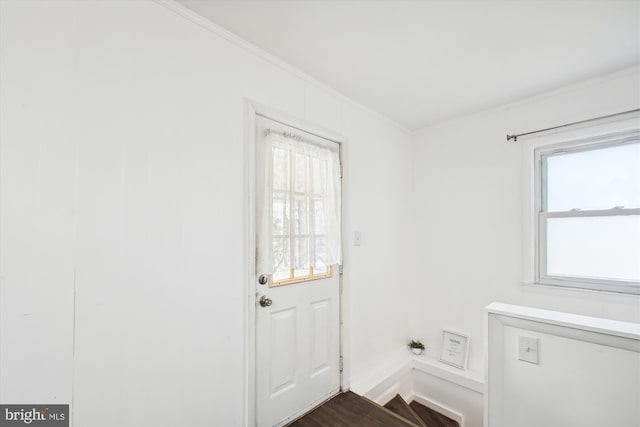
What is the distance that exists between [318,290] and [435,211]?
5.14ft

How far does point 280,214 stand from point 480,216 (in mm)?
1924

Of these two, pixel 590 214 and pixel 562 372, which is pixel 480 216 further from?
pixel 562 372

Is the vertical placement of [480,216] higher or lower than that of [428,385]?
higher

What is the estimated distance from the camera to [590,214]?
6.94ft

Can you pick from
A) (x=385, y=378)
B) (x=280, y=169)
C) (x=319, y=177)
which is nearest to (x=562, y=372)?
(x=385, y=378)

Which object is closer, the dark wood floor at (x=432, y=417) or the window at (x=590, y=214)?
the window at (x=590, y=214)

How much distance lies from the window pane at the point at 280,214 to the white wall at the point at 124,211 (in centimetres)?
25

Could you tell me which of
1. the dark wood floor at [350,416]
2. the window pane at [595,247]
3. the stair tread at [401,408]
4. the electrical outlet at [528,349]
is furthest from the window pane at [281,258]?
the window pane at [595,247]

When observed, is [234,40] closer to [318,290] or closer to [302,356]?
[318,290]

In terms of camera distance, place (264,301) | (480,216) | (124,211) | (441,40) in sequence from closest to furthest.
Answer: (124,211)
(441,40)
(264,301)
(480,216)

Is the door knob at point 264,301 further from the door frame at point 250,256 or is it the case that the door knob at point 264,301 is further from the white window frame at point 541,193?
the white window frame at point 541,193

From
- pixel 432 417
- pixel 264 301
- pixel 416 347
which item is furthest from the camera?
pixel 416 347

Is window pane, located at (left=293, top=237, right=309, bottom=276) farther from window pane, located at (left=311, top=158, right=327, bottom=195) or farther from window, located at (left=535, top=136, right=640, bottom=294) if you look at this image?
window, located at (left=535, top=136, right=640, bottom=294)

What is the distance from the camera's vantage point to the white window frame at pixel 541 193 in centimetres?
206
